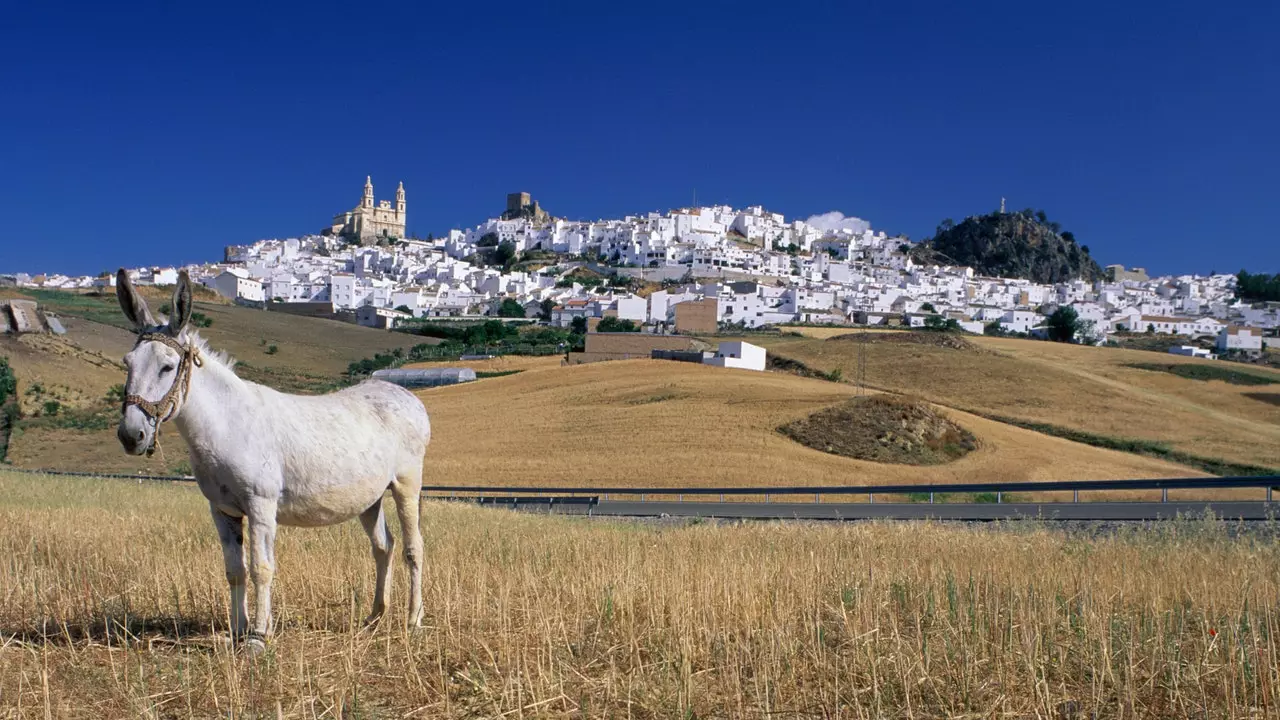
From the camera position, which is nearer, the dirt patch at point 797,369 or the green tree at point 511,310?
the dirt patch at point 797,369

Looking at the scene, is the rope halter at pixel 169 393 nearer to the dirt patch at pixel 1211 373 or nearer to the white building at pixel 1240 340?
the dirt patch at pixel 1211 373

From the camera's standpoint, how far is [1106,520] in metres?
18.2

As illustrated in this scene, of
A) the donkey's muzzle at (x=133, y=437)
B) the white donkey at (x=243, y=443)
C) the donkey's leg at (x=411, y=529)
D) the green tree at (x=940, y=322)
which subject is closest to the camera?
the donkey's muzzle at (x=133, y=437)

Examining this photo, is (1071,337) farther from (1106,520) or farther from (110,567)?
(110,567)

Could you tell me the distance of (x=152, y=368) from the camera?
5.69m

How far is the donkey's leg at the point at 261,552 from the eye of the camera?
5.88 m

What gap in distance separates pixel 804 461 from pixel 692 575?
109 feet

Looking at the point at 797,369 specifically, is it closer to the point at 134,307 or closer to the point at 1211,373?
the point at 1211,373

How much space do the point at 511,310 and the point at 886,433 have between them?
120595 mm

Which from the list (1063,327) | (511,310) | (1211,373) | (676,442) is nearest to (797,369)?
(676,442)

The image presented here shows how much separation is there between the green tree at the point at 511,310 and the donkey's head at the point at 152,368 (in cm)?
15227

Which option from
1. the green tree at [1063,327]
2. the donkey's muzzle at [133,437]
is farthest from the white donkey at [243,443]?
the green tree at [1063,327]

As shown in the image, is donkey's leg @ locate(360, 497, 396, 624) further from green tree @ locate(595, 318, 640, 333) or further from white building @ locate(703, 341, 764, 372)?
green tree @ locate(595, 318, 640, 333)

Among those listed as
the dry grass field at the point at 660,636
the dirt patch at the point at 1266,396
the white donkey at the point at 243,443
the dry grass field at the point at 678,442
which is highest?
the white donkey at the point at 243,443
